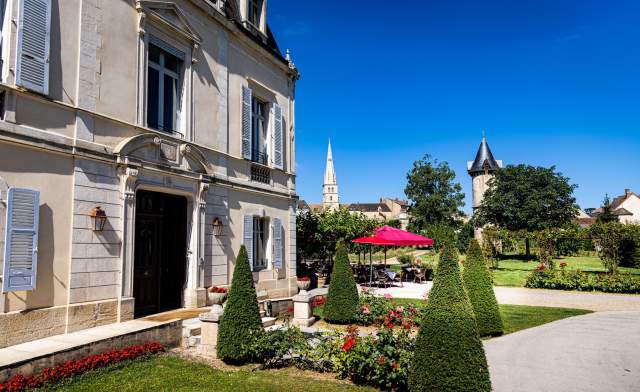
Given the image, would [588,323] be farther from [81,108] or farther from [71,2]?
[71,2]

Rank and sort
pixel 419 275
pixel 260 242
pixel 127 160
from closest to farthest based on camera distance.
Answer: pixel 127 160 < pixel 260 242 < pixel 419 275

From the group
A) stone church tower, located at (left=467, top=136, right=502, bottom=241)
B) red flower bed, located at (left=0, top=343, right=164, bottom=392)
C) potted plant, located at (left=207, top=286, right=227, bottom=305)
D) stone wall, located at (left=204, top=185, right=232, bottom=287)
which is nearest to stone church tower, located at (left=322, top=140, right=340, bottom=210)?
stone church tower, located at (left=467, top=136, right=502, bottom=241)

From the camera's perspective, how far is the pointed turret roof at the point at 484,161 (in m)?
61.6

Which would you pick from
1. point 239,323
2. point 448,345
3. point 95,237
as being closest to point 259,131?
point 95,237

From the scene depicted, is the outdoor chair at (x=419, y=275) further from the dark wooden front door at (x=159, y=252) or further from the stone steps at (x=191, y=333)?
the stone steps at (x=191, y=333)

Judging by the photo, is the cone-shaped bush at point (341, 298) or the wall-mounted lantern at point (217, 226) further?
the wall-mounted lantern at point (217, 226)

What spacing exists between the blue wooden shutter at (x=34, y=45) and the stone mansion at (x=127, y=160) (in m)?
0.02

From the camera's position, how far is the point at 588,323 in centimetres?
1000

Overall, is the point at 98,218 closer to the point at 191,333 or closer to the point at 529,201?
the point at 191,333

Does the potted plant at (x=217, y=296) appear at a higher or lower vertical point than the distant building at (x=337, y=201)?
lower

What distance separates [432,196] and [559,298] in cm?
3566

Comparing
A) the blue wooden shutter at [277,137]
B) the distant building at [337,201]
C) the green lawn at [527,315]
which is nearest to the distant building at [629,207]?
the distant building at [337,201]

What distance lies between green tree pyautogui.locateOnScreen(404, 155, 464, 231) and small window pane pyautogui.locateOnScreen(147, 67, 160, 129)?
142ft

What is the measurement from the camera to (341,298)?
9.73 meters
